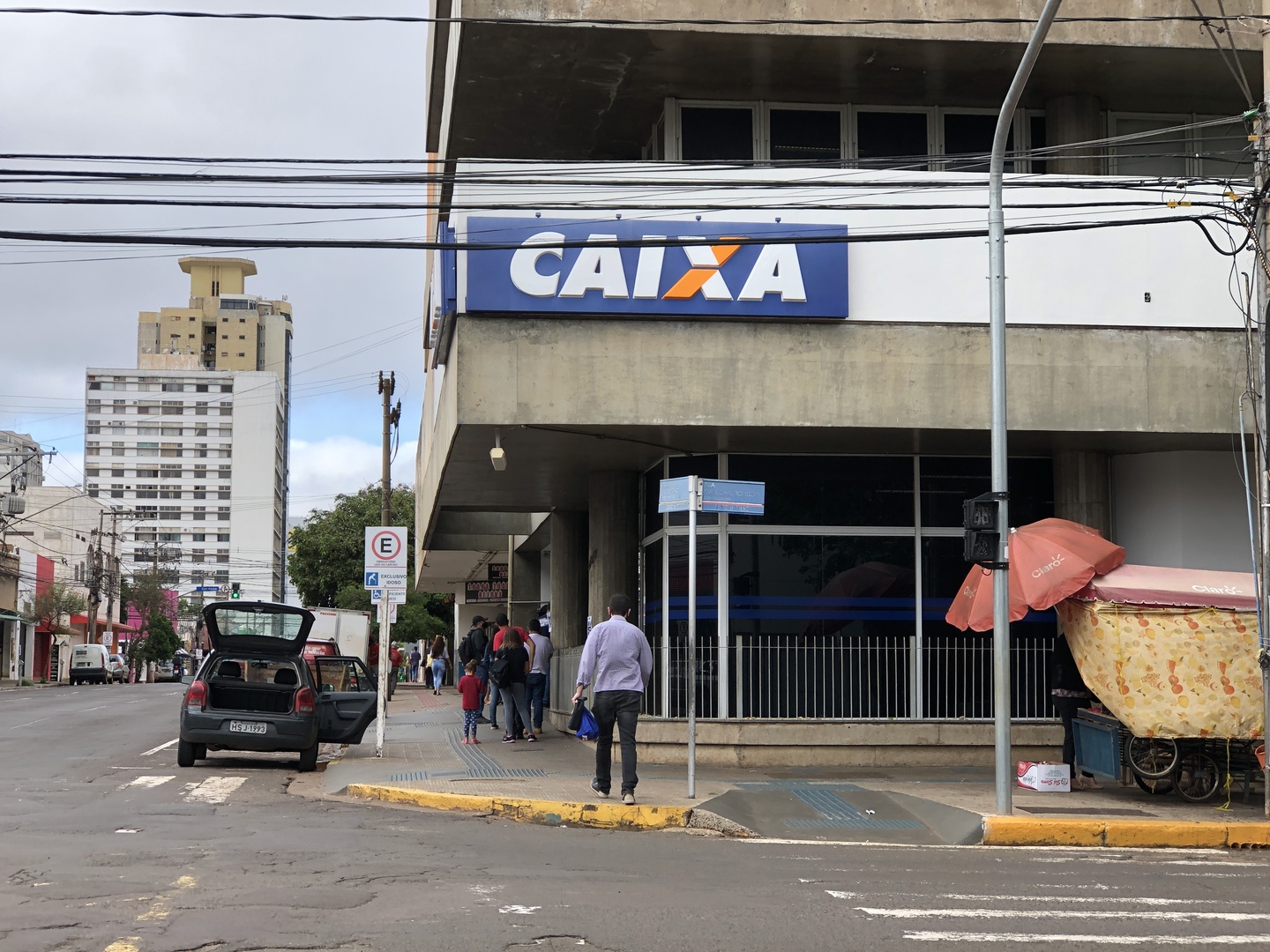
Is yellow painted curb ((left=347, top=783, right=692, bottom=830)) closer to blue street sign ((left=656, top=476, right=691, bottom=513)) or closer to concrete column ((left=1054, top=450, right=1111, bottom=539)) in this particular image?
blue street sign ((left=656, top=476, right=691, bottom=513))

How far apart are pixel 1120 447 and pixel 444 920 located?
40.9ft

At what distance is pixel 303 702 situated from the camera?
1605 cm

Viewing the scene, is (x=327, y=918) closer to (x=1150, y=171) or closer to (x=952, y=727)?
(x=952, y=727)

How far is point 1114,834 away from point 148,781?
944cm

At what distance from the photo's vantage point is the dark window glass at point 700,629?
663 inches

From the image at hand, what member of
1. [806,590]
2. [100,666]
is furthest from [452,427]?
[100,666]

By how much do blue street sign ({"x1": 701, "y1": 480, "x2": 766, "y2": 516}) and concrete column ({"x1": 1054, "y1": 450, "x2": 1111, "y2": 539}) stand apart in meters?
5.53

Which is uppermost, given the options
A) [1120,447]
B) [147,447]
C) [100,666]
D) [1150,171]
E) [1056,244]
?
[147,447]

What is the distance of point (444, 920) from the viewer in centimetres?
694

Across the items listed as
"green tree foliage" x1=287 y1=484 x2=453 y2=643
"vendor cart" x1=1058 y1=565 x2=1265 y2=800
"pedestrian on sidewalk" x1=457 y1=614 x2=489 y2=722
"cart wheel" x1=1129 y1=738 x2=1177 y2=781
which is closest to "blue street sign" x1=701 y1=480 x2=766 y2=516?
"vendor cart" x1=1058 y1=565 x2=1265 y2=800

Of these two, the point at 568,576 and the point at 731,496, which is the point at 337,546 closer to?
the point at 568,576

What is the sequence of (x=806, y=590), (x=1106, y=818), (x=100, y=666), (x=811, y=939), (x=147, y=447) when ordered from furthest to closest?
1. (x=147, y=447)
2. (x=100, y=666)
3. (x=806, y=590)
4. (x=1106, y=818)
5. (x=811, y=939)

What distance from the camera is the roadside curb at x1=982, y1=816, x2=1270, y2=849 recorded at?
36.3ft

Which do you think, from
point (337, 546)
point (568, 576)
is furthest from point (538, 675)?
point (337, 546)
